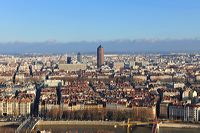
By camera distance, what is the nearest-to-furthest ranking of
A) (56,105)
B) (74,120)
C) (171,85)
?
(74,120) → (56,105) → (171,85)

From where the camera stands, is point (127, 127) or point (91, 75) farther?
point (91, 75)

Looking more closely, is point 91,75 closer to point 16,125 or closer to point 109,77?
point 109,77

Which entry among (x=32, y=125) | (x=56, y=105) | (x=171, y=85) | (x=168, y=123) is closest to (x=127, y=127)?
(x=168, y=123)

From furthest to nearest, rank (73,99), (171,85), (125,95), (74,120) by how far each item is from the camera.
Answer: (171,85) < (125,95) < (73,99) < (74,120)

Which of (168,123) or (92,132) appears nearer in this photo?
(92,132)

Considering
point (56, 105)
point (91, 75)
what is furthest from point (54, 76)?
point (56, 105)

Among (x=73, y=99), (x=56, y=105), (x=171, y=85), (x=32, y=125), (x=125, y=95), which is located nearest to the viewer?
(x=32, y=125)

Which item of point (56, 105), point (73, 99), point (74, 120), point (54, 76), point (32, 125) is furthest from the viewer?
point (54, 76)

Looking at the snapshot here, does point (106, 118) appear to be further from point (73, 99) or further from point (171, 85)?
point (171, 85)
